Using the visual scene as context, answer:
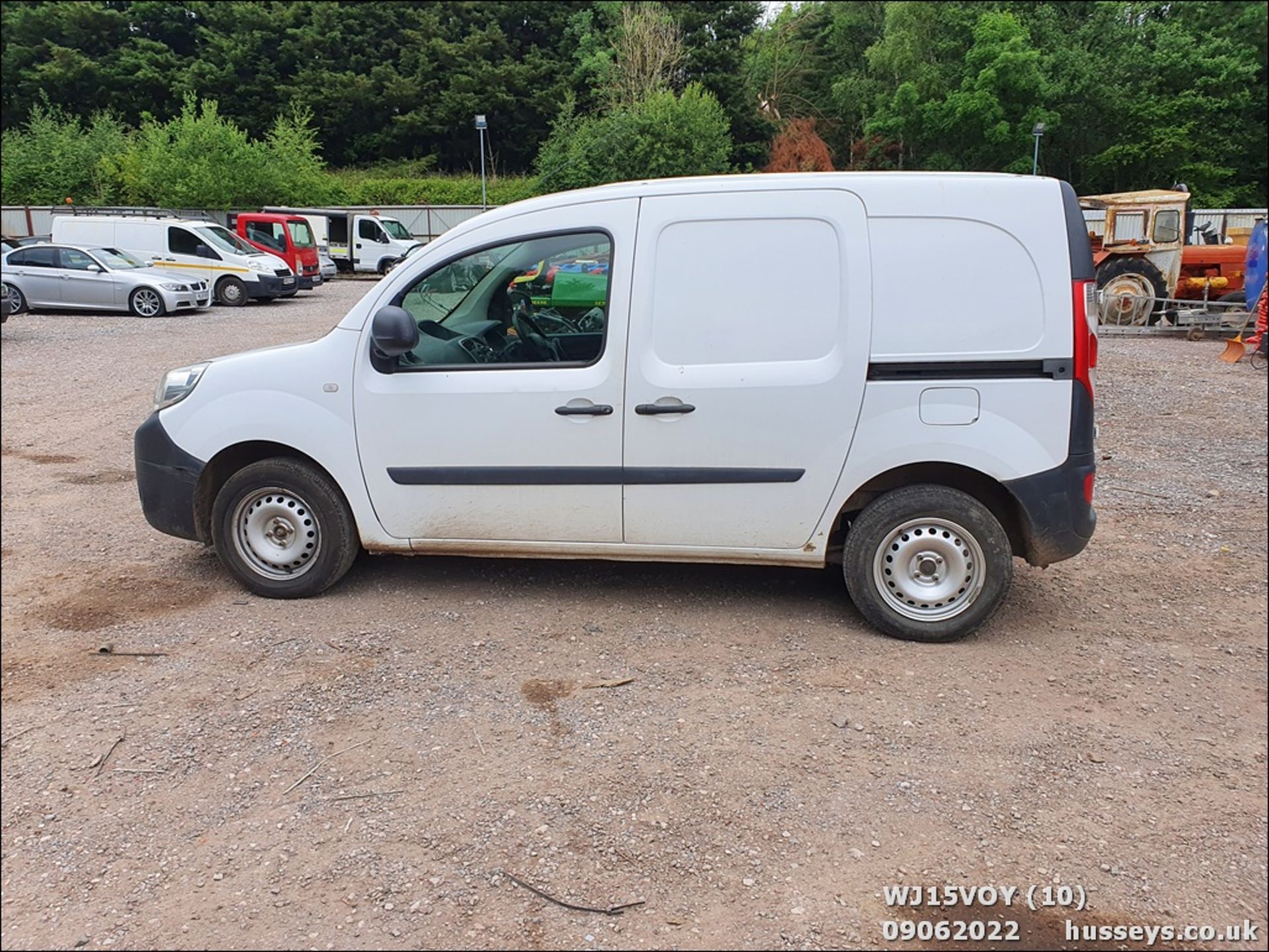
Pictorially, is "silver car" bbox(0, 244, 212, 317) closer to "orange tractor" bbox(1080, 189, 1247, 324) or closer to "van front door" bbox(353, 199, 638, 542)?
"van front door" bbox(353, 199, 638, 542)

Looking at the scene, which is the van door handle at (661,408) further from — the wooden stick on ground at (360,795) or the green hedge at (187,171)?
the green hedge at (187,171)

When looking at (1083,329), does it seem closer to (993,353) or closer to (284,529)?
(993,353)

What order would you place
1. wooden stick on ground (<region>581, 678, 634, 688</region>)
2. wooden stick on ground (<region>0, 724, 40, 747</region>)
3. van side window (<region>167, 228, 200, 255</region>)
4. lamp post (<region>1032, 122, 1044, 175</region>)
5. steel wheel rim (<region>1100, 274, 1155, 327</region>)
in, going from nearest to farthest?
wooden stick on ground (<region>0, 724, 40, 747</region>) → wooden stick on ground (<region>581, 678, 634, 688</region>) → steel wheel rim (<region>1100, 274, 1155, 327</region>) → van side window (<region>167, 228, 200, 255</region>) → lamp post (<region>1032, 122, 1044, 175</region>)

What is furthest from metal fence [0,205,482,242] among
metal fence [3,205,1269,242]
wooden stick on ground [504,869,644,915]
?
wooden stick on ground [504,869,644,915]

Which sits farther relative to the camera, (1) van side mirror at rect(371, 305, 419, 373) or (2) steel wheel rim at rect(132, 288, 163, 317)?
(2) steel wheel rim at rect(132, 288, 163, 317)

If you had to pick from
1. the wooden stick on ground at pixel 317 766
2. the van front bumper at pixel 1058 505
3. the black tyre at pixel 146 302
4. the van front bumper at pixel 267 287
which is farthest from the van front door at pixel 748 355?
the van front bumper at pixel 267 287

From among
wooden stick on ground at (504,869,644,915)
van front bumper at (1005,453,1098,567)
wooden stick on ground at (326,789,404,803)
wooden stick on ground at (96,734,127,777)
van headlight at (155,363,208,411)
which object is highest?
van headlight at (155,363,208,411)

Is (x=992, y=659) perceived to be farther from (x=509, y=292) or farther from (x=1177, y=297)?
(x=1177, y=297)

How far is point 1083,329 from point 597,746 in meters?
2.61

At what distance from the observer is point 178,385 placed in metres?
4.73

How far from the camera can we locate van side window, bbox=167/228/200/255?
20.7m

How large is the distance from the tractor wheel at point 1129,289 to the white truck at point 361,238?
68.2 feet

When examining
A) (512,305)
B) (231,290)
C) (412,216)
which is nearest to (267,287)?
(231,290)

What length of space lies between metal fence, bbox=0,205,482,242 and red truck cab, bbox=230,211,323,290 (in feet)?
24.3
